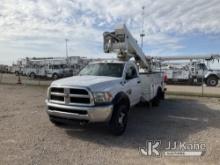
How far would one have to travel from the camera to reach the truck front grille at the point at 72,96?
727 centimetres

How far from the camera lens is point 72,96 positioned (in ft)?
24.2

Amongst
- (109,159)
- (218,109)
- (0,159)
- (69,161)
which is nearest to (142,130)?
(109,159)

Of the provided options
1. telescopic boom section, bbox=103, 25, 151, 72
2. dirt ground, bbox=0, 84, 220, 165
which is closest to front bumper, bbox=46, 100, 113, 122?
dirt ground, bbox=0, 84, 220, 165

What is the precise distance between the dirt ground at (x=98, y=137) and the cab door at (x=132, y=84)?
2.71ft

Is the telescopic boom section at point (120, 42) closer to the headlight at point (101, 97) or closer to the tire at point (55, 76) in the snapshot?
the headlight at point (101, 97)

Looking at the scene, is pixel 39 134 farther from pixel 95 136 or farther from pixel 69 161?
pixel 69 161

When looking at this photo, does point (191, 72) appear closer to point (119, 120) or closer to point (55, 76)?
point (55, 76)

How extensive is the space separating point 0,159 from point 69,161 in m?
1.37

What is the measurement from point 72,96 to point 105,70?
6.45 ft

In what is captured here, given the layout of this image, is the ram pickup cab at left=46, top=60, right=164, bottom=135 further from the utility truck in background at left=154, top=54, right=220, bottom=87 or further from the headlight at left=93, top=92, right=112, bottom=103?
the utility truck in background at left=154, top=54, right=220, bottom=87

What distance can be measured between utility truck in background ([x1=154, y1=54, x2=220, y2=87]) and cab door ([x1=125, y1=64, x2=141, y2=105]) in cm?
1895

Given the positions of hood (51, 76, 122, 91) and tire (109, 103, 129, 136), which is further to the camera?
tire (109, 103, 129, 136)

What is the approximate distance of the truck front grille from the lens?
727 centimetres

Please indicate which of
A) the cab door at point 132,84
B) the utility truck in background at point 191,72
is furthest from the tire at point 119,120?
the utility truck in background at point 191,72
